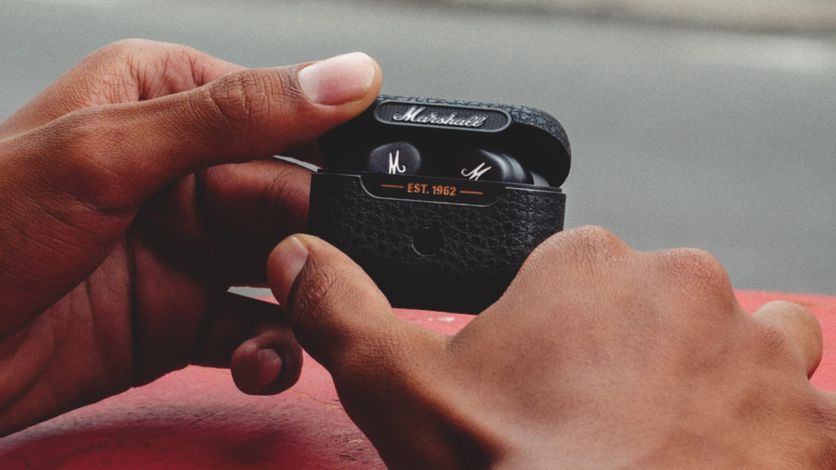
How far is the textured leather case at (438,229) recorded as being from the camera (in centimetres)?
42

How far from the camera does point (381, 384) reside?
33cm

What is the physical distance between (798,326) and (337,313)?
23cm

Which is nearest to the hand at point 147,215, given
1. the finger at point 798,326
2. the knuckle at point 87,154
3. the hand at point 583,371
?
the knuckle at point 87,154

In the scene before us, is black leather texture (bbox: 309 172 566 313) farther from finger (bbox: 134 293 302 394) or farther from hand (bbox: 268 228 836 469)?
finger (bbox: 134 293 302 394)

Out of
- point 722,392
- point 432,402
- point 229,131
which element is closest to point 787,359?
point 722,392

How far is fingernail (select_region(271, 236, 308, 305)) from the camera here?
0.37 m

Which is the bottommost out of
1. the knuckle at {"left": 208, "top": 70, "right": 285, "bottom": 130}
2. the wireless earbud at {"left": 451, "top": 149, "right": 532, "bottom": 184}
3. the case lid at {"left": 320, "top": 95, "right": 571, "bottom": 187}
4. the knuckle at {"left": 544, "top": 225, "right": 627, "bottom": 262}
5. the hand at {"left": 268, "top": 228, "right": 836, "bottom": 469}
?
the hand at {"left": 268, "top": 228, "right": 836, "bottom": 469}

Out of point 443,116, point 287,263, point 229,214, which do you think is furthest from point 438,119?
point 229,214

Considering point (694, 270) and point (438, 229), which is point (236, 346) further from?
point (694, 270)

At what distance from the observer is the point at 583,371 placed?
1.04ft

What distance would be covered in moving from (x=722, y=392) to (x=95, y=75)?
0.45m

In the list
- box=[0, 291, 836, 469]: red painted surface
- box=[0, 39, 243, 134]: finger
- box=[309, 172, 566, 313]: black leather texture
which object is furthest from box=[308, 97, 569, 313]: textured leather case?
box=[0, 39, 243, 134]: finger

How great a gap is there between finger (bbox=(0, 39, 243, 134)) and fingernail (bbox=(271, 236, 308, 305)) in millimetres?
221

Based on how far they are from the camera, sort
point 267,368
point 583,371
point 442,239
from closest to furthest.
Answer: point 583,371
point 442,239
point 267,368
